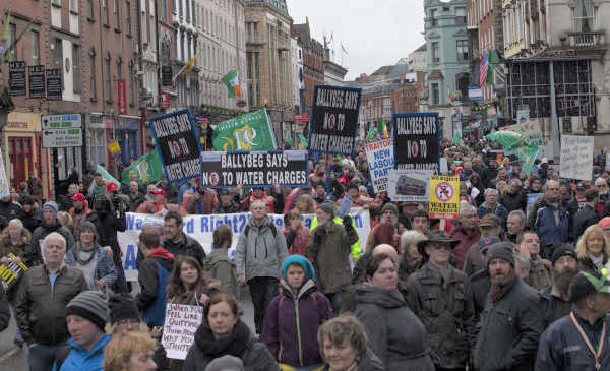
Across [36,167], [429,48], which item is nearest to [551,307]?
[36,167]

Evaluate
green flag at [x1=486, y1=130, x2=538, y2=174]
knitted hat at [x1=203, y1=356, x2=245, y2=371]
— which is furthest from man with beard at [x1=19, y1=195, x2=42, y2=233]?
green flag at [x1=486, y1=130, x2=538, y2=174]

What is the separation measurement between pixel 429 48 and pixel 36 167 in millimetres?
85889

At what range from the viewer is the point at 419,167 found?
16484 millimetres

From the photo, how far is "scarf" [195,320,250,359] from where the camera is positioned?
18.8 ft

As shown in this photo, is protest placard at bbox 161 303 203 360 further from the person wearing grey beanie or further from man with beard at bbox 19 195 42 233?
man with beard at bbox 19 195 42 233

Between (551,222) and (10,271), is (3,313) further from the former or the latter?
(551,222)

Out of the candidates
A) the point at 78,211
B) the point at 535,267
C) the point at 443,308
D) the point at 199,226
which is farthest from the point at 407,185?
the point at 443,308

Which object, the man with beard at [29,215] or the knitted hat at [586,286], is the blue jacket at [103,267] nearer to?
the knitted hat at [586,286]

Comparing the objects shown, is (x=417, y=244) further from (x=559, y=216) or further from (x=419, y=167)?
(x=419, y=167)

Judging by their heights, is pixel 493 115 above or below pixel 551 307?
above

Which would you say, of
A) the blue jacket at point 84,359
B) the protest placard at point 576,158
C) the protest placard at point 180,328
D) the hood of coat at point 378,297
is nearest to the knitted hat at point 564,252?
the hood of coat at point 378,297

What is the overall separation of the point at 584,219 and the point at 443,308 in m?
6.65

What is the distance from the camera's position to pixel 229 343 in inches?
227

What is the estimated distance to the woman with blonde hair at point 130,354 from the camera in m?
4.61
